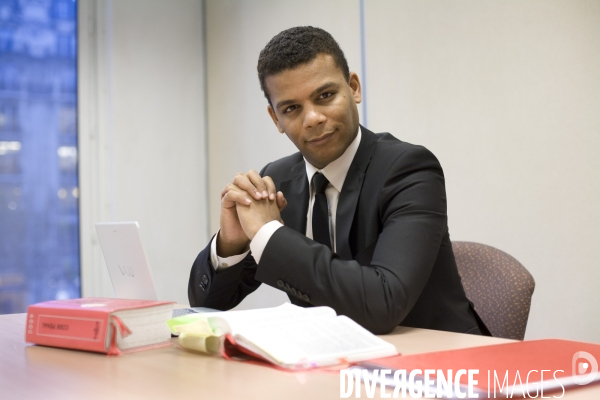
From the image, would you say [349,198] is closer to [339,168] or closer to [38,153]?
[339,168]

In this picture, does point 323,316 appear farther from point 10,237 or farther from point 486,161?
point 10,237

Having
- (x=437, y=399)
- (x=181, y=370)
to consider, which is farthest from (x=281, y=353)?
(x=437, y=399)

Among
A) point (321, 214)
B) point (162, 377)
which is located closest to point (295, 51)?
point (321, 214)

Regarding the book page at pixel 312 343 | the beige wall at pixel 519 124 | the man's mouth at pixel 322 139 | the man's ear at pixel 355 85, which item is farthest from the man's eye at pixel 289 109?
the beige wall at pixel 519 124

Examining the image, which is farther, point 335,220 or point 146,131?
point 146,131

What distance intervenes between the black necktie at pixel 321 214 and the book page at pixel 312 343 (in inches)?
23.4

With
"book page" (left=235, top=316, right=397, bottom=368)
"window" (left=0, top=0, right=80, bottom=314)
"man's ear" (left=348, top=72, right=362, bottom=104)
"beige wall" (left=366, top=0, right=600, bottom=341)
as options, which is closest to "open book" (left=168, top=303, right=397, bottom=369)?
"book page" (left=235, top=316, right=397, bottom=368)

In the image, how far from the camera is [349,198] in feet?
5.30

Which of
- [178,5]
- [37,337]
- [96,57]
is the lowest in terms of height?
[37,337]

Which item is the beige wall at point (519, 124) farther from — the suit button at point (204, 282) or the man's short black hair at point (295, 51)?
the suit button at point (204, 282)

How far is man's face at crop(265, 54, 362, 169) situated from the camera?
166 centimetres

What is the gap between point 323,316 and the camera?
3.64 ft

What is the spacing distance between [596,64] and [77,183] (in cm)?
316

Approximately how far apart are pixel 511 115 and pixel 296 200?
1.21 m
